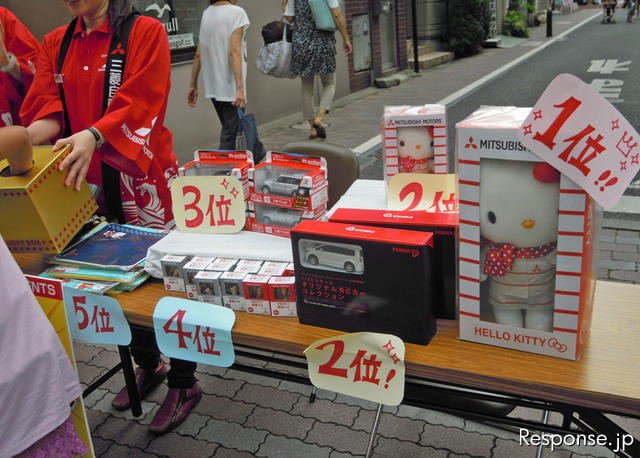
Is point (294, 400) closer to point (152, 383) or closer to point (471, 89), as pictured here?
point (152, 383)

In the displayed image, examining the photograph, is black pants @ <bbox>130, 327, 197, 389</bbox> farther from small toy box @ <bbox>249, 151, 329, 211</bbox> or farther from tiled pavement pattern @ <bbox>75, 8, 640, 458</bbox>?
small toy box @ <bbox>249, 151, 329, 211</bbox>

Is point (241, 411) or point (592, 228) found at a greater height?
point (592, 228)

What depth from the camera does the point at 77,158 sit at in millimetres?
1910

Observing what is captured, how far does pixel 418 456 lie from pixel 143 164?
5.30 ft

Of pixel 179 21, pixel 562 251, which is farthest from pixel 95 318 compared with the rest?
pixel 179 21

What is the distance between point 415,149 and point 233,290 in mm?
740

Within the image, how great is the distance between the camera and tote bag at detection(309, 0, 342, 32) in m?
6.45

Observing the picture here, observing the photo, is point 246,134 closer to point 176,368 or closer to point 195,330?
point 176,368

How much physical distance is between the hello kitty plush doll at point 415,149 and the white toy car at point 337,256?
58 cm

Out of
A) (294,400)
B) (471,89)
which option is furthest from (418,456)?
(471,89)

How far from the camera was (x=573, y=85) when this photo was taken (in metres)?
1.11

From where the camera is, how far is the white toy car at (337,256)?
1.40 metres

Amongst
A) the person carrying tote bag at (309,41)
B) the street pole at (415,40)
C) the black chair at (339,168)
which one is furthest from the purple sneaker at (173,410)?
the street pole at (415,40)

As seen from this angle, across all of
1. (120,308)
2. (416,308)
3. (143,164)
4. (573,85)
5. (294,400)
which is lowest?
(294,400)
